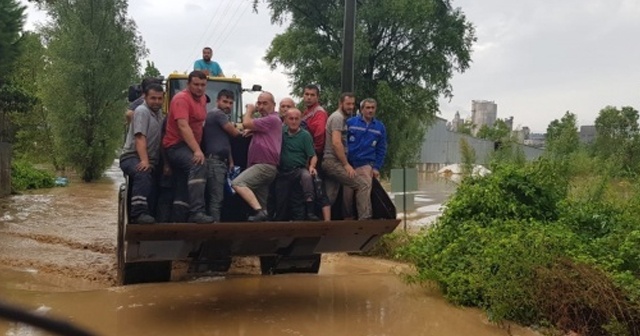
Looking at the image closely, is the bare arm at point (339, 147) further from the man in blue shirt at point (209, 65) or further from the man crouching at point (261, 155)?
the man in blue shirt at point (209, 65)

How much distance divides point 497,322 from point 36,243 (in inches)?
326

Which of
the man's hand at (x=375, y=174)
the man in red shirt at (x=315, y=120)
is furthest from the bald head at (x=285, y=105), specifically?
the man's hand at (x=375, y=174)

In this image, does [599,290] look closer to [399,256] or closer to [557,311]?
[557,311]

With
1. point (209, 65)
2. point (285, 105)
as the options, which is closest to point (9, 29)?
point (209, 65)

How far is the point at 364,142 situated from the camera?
6555mm

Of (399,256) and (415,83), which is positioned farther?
(415,83)

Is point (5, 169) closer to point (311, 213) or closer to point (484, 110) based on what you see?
point (311, 213)

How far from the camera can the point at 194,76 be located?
5516 millimetres

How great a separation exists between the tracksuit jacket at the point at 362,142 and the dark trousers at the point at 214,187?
1.64 meters

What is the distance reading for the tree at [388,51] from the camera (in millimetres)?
24297

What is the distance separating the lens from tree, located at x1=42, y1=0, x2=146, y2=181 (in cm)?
2744

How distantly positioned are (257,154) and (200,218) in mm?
1023

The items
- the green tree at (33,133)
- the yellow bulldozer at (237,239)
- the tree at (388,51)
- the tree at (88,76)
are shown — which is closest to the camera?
the yellow bulldozer at (237,239)

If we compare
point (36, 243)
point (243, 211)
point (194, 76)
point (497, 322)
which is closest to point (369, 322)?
point (497, 322)
